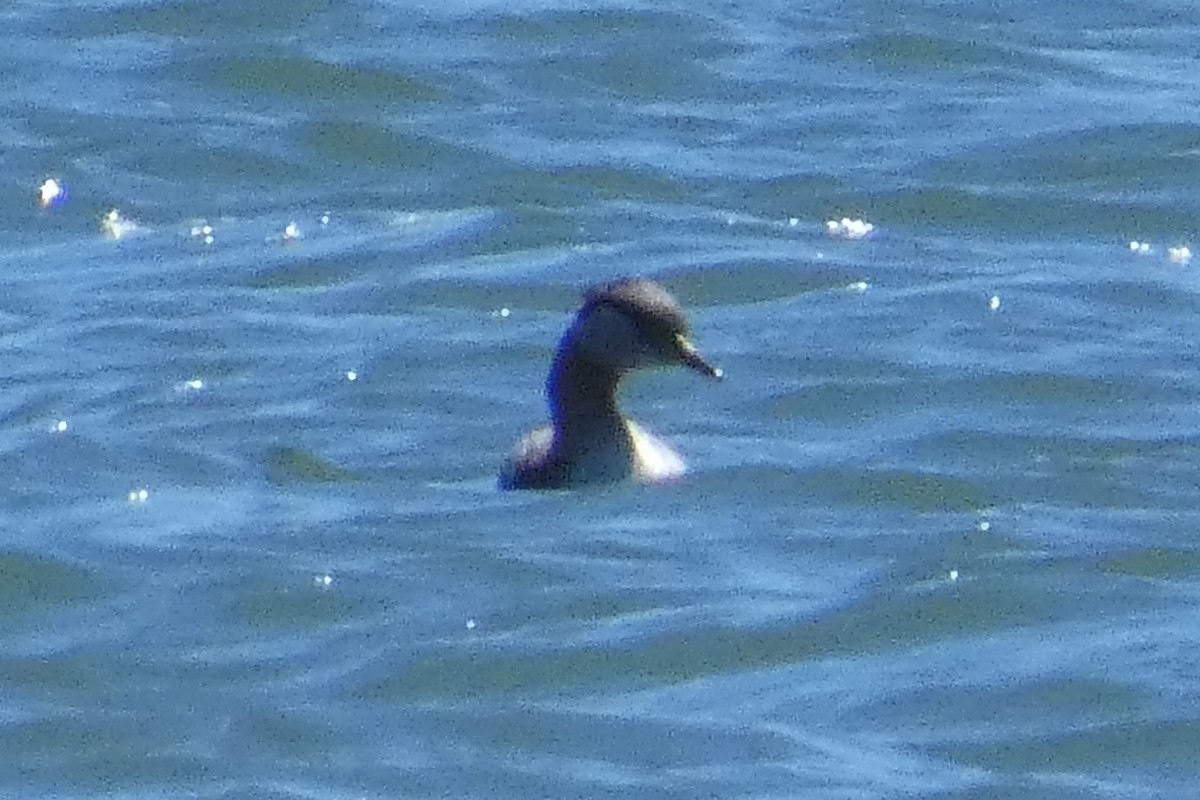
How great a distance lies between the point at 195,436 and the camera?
14.8 m

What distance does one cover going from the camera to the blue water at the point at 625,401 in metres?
11.5

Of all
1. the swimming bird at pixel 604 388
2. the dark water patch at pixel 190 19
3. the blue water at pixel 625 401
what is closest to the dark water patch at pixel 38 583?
the blue water at pixel 625 401

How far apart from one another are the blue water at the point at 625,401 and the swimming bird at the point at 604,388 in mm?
164

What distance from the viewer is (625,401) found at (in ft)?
51.9

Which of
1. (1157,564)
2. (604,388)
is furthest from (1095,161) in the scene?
(1157,564)

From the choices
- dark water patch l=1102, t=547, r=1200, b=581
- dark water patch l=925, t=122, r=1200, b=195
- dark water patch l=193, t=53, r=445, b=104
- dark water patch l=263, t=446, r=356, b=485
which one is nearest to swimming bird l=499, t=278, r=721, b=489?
dark water patch l=263, t=446, r=356, b=485

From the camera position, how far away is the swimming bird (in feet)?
46.4

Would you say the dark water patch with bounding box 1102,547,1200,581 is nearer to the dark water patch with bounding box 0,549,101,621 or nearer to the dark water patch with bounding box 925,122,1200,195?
the dark water patch with bounding box 0,549,101,621

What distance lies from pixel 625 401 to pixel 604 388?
4.65ft

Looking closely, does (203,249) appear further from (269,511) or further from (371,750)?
(371,750)

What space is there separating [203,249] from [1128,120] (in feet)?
15.7

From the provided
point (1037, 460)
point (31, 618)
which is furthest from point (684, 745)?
point (1037, 460)

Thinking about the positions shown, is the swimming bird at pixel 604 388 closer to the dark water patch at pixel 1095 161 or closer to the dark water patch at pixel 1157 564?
the dark water patch at pixel 1157 564

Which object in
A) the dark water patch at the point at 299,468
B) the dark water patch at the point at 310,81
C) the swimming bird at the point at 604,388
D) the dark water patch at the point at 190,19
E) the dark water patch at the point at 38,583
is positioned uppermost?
the dark water patch at the point at 190,19
